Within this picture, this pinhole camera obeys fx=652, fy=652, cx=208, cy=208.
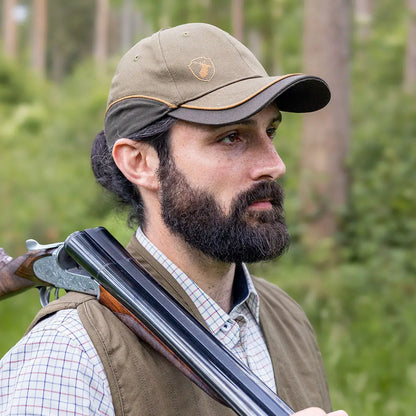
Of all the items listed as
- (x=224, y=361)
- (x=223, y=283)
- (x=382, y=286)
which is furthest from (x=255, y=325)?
(x=382, y=286)

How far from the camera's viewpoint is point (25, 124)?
1986 centimetres

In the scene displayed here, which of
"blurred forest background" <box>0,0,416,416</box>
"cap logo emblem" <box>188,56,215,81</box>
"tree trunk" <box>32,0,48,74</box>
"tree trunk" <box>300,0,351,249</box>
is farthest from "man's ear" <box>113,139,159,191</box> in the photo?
"tree trunk" <box>32,0,48,74</box>

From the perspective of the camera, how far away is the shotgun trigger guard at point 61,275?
1.92 meters

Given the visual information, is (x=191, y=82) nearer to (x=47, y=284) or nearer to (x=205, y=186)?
(x=205, y=186)

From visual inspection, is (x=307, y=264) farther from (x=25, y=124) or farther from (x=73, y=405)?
(x=25, y=124)

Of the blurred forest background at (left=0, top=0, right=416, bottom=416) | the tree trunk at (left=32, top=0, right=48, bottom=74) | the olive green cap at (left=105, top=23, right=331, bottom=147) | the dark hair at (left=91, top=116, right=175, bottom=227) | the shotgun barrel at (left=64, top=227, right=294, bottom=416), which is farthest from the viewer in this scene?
the tree trunk at (left=32, top=0, right=48, bottom=74)

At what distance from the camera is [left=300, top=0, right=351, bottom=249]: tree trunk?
8195 mm

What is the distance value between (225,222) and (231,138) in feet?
0.89

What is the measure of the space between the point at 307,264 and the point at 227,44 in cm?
580

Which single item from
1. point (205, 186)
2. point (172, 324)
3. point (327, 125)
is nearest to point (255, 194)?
point (205, 186)

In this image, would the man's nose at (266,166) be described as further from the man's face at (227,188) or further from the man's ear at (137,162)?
the man's ear at (137,162)

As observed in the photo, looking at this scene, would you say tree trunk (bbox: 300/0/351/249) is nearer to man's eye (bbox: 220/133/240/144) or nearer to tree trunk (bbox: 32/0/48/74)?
man's eye (bbox: 220/133/240/144)

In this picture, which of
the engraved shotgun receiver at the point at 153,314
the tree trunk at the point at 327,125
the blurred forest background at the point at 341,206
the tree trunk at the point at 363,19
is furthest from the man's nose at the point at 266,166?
the tree trunk at the point at 363,19

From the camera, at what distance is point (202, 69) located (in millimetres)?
2074
